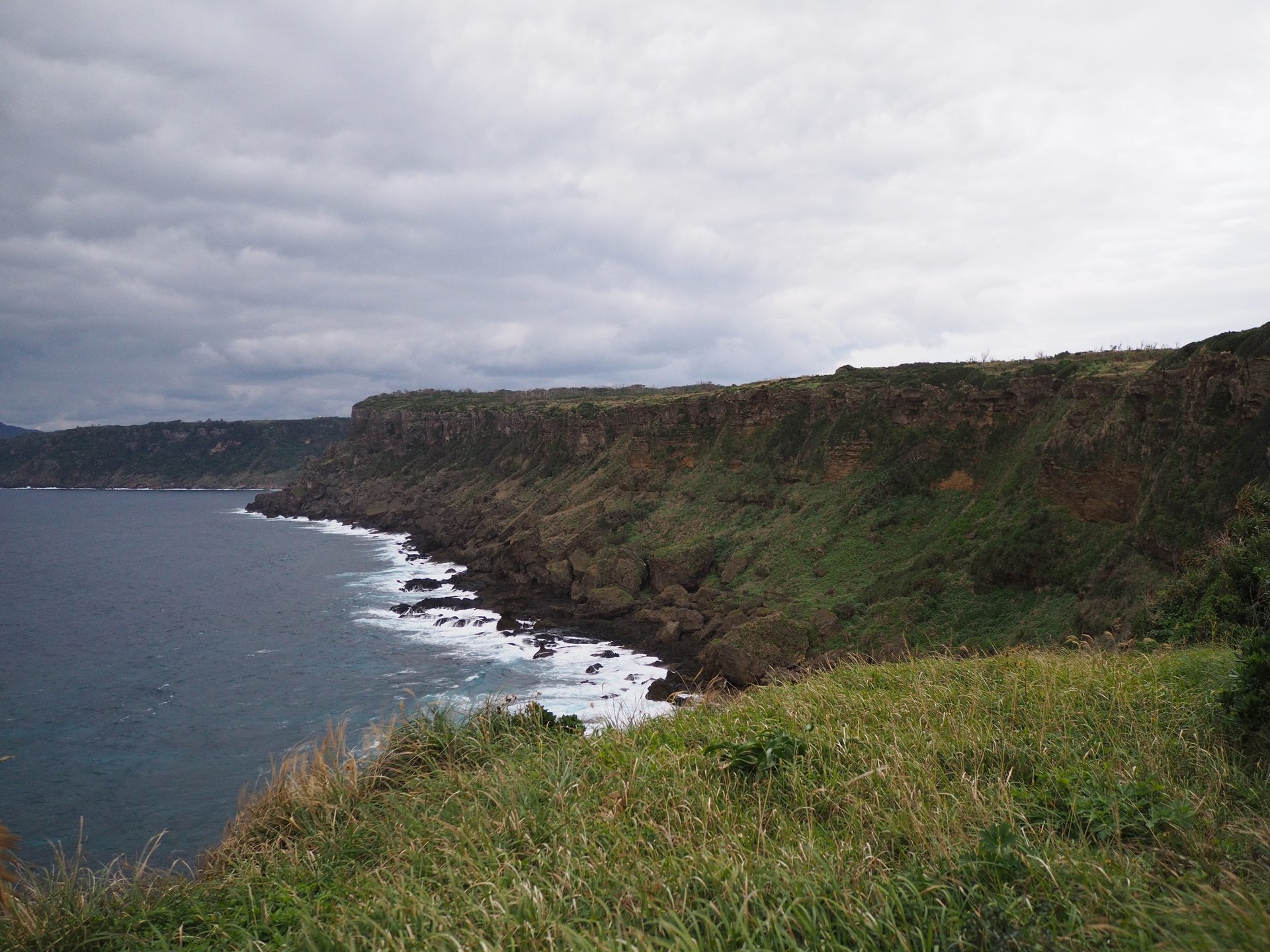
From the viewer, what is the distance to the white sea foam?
83.7 feet

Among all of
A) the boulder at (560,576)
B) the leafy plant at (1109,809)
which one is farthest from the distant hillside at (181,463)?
the leafy plant at (1109,809)

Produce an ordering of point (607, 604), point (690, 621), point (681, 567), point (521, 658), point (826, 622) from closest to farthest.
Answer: point (826, 622)
point (521, 658)
point (690, 621)
point (607, 604)
point (681, 567)

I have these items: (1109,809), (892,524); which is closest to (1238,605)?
(1109,809)

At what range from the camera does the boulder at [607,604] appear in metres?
37.2

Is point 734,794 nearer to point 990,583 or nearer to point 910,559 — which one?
point 990,583

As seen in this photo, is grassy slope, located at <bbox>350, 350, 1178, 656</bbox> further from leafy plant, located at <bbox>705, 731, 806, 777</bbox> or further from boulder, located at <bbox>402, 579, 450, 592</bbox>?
leafy plant, located at <bbox>705, 731, 806, 777</bbox>

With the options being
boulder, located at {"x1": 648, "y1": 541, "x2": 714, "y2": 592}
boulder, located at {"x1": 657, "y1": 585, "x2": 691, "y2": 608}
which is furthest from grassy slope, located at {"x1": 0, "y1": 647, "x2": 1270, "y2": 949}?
boulder, located at {"x1": 648, "y1": 541, "x2": 714, "y2": 592}

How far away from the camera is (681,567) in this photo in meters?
38.2

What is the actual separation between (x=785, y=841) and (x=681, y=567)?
110 feet

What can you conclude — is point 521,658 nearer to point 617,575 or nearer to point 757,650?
point 617,575

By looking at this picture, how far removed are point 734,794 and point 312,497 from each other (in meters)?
117

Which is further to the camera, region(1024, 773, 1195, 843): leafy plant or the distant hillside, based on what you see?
the distant hillside

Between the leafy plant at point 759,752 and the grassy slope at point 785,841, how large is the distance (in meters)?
0.11

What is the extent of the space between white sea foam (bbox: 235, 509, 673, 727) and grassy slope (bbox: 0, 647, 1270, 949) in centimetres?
1137
